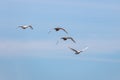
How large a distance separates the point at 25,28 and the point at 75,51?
12.4 m

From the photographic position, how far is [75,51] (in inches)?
4628

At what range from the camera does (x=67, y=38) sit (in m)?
110

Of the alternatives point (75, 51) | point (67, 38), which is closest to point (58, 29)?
point (67, 38)

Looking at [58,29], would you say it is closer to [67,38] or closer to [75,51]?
[67,38]

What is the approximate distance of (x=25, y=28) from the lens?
111500mm

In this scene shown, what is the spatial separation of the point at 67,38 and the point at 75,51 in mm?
8652

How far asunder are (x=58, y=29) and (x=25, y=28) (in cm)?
677

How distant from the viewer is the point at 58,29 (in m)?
109

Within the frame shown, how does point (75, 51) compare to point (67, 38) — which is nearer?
point (67, 38)

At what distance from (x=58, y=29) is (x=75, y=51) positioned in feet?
32.9

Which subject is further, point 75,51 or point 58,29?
point 75,51

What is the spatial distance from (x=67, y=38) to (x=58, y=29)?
242cm
